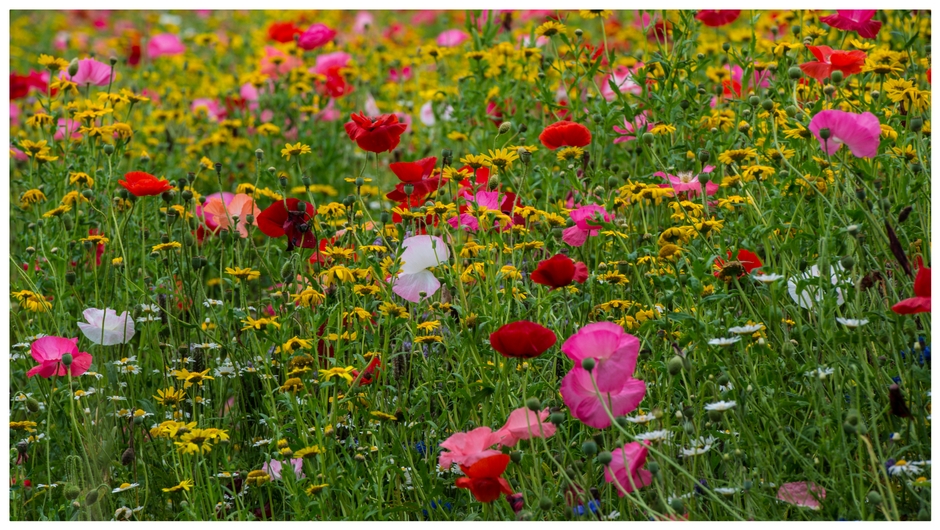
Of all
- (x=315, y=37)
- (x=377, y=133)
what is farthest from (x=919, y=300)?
(x=315, y=37)

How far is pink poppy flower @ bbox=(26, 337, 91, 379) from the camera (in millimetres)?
2074

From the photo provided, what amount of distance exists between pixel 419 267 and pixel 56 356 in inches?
30.7

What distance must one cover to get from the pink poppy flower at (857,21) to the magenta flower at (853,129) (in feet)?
2.09

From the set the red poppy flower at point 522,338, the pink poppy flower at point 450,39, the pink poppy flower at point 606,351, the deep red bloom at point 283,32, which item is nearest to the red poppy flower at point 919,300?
the pink poppy flower at point 606,351

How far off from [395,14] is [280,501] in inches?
236

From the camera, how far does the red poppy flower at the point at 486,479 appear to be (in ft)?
5.49

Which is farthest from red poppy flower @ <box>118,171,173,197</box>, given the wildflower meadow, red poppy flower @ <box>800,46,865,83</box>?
red poppy flower @ <box>800,46,865,83</box>

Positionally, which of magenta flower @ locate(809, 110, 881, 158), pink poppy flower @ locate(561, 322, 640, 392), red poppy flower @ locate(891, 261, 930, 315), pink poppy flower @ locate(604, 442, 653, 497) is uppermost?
magenta flower @ locate(809, 110, 881, 158)

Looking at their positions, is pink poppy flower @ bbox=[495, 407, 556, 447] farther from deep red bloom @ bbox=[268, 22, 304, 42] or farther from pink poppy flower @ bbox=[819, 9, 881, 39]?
deep red bloom @ bbox=[268, 22, 304, 42]

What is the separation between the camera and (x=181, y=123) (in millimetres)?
4199

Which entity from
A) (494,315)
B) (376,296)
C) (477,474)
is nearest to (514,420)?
(477,474)

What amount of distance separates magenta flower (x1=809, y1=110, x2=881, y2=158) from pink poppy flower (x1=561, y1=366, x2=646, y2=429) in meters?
0.59

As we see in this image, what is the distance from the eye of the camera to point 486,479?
5.56ft

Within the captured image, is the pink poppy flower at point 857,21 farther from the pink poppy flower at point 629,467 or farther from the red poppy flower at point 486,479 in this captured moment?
the red poppy flower at point 486,479
